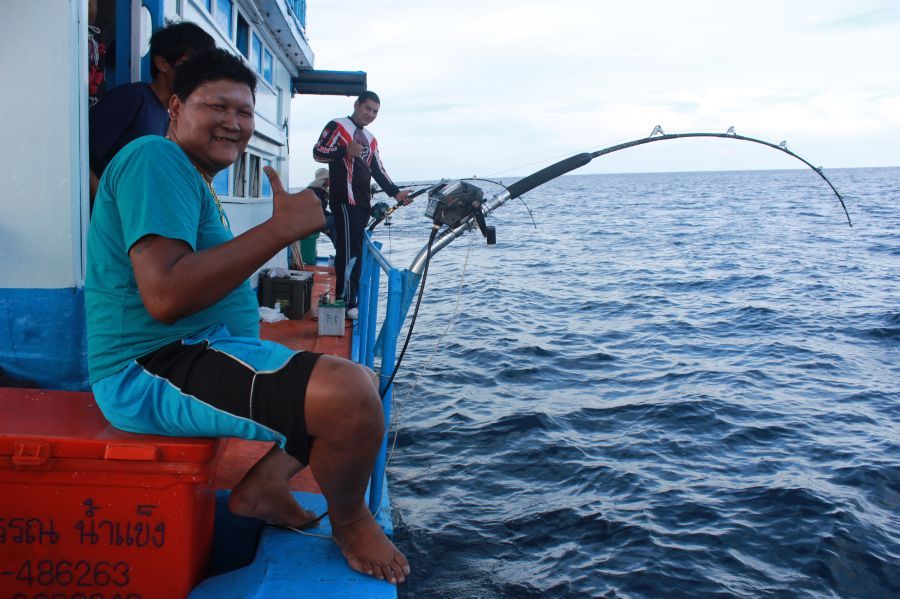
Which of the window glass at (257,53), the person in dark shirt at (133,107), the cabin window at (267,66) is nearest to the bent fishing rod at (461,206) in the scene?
the person in dark shirt at (133,107)

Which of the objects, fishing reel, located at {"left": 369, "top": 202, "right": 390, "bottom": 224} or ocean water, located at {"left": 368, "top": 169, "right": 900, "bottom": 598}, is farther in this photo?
fishing reel, located at {"left": 369, "top": 202, "right": 390, "bottom": 224}

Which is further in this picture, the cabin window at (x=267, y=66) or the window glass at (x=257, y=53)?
the cabin window at (x=267, y=66)

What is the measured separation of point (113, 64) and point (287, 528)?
2.85 metres

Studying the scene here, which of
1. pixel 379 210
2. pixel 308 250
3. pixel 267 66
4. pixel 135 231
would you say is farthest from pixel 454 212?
pixel 308 250

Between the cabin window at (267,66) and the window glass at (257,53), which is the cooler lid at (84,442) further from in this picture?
the cabin window at (267,66)

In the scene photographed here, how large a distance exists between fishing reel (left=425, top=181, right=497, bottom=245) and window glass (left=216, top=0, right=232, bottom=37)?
12.9ft

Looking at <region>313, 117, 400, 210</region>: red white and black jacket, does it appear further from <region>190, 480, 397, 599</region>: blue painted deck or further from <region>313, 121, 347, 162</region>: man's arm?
<region>190, 480, 397, 599</region>: blue painted deck

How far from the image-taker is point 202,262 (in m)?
1.86

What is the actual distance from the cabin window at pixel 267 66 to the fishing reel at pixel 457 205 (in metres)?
5.98

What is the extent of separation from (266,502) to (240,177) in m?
5.41

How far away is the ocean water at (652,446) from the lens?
13.2 ft

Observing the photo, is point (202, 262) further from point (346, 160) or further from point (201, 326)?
point (346, 160)

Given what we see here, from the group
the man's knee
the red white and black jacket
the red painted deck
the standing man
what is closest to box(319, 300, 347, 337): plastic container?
the red painted deck

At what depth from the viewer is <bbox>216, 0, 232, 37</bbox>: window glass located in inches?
231
